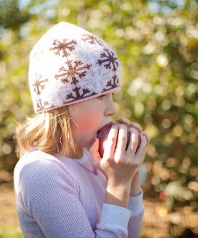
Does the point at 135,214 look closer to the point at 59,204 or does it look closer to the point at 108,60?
the point at 59,204

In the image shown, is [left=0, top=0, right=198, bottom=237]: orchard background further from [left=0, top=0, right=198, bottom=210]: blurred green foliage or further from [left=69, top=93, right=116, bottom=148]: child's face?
[left=69, top=93, right=116, bottom=148]: child's face

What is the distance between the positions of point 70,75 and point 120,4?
74.6 inches

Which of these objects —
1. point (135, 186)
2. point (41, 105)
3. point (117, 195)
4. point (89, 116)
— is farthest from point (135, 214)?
point (41, 105)

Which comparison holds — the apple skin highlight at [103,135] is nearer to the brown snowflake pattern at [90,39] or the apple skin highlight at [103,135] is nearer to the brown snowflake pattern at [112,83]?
the brown snowflake pattern at [112,83]

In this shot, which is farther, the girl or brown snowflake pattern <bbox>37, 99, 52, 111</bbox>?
brown snowflake pattern <bbox>37, 99, 52, 111</bbox>

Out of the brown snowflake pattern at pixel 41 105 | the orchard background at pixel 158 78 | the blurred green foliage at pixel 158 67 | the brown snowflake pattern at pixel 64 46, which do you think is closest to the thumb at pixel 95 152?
the brown snowflake pattern at pixel 41 105

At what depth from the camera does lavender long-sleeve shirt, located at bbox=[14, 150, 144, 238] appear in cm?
166

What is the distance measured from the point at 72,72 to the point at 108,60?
16 cm

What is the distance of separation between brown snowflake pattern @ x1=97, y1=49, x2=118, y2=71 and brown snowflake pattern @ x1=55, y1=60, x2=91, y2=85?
8cm

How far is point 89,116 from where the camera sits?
5.96ft

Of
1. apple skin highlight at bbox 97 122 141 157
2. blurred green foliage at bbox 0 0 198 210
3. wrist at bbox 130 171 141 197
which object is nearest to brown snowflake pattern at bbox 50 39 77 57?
apple skin highlight at bbox 97 122 141 157

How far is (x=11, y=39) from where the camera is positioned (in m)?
5.21

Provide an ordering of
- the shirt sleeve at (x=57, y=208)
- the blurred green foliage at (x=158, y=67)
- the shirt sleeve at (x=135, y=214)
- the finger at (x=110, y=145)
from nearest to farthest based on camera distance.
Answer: the shirt sleeve at (x=57, y=208) → the finger at (x=110, y=145) → the shirt sleeve at (x=135, y=214) → the blurred green foliage at (x=158, y=67)

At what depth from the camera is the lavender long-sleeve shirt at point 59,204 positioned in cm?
166
